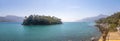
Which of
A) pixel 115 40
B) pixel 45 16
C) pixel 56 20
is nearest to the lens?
pixel 115 40

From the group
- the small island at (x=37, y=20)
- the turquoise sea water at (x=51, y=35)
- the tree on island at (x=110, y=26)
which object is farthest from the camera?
the small island at (x=37, y=20)

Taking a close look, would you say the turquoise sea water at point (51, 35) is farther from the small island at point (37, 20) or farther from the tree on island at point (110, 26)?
the small island at point (37, 20)

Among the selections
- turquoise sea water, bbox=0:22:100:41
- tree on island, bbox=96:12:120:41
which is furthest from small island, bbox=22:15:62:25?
tree on island, bbox=96:12:120:41

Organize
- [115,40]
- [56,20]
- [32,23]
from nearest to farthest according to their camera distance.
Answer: [115,40]
[32,23]
[56,20]

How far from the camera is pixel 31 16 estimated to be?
145 meters

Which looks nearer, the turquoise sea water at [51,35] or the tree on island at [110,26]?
the tree on island at [110,26]

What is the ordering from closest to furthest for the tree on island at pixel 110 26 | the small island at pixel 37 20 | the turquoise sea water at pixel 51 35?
the tree on island at pixel 110 26, the turquoise sea water at pixel 51 35, the small island at pixel 37 20

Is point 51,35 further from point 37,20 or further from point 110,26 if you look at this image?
point 37,20

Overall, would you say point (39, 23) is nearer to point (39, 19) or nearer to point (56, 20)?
point (39, 19)

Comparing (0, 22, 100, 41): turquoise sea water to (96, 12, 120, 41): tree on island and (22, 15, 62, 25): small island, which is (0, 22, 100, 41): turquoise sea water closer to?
(96, 12, 120, 41): tree on island

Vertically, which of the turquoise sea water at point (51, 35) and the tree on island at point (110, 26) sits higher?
the tree on island at point (110, 26)

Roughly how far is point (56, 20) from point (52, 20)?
9.41 metres

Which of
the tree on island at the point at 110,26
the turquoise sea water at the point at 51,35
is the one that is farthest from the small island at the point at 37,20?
the tree on island at the point at 110,26

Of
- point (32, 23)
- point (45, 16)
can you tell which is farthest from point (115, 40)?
point (45, 16)
